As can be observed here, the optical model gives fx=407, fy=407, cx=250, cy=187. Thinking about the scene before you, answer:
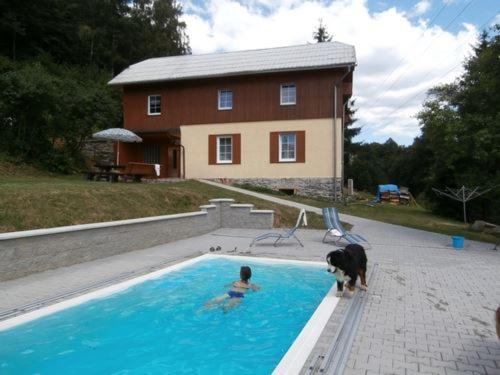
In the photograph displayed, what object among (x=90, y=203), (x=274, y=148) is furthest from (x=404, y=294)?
(x=274, y=148)

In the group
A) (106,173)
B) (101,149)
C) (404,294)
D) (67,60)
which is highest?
(67,60)

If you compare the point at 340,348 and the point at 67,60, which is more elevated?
the point at 67,60

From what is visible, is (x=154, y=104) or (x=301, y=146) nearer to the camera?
(x=301, y=146)

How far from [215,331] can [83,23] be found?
1753 inches

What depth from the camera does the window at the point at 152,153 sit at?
2539 centimetres

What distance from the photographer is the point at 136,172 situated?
66.7 ft

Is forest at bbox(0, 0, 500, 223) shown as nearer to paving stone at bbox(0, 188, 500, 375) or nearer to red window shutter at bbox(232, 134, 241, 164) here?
paving stone at bbox(0, 188, 500, 375)

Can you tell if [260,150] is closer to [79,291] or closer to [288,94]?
[288,94]

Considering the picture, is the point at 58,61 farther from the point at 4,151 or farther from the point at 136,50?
the point at 4,151

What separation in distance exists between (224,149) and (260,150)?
2.17m

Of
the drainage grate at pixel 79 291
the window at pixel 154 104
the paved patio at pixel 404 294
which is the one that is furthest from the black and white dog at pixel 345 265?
the window at pixel 154 104

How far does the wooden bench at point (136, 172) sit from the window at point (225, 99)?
533cm

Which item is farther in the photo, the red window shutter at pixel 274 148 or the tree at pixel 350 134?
the tree at pixel 350 134

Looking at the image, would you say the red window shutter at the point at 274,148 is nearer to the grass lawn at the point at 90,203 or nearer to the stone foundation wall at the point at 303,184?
the stone foundation wall at the point at 303,184
